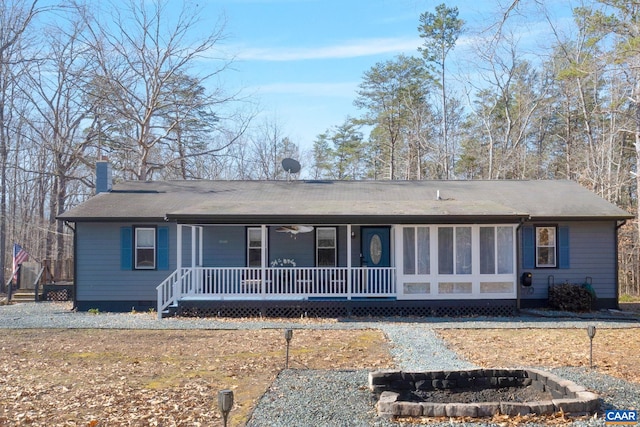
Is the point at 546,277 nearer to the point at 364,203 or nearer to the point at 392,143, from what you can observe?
the point at 364,203

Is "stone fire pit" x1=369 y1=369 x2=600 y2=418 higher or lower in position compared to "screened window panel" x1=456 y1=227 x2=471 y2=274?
lower

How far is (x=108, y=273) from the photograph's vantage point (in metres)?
15.9

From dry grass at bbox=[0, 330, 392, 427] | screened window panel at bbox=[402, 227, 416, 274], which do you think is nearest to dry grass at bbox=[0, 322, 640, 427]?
dry grass at bbox=[0, 330, 392, 427]

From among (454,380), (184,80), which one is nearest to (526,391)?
(454,380)

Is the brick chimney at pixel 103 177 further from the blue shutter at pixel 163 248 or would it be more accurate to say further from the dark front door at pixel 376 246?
the dark front door at pixel 376 246

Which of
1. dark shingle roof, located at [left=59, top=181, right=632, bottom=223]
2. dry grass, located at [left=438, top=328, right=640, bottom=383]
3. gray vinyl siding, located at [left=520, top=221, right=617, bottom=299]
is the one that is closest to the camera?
dry grass, located at [left=438, top=328, right=640, bottom=383]

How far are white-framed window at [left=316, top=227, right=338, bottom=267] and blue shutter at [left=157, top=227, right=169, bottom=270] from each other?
399 cm

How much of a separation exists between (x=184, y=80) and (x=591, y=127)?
20016 mm

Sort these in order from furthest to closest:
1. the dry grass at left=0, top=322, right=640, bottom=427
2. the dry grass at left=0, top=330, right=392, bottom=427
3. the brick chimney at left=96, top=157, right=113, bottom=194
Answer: the brick chimney at left=96, top=157, right=113, bottom=194 < the dry grass at left=0, top=322, right=640, bottom=427 < the dry grass at left=0, top=330, right=392, bottom=427

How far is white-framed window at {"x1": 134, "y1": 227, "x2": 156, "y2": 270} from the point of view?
1593 centimetres

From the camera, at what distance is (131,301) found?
15828 mm

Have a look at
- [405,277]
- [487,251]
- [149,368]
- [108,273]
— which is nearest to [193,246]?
[108,273]

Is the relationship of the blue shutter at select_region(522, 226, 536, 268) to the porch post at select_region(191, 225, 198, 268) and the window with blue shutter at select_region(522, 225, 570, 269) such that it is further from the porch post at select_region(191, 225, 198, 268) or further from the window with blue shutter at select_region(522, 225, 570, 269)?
the porch post at select_region(191, 225, 198, 268)

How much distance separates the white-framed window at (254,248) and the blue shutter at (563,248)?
7.86 m
